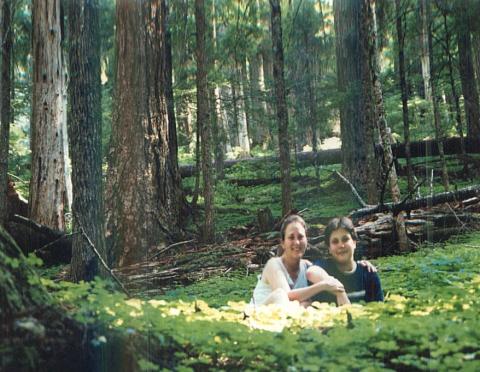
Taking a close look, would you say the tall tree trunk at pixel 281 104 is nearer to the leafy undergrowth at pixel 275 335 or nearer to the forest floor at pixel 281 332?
the forest floor at pixel 281 332

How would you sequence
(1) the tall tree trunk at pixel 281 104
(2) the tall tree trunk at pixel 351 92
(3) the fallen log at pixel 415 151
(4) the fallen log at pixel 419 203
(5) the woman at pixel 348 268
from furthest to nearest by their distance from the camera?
(3) the fallen log at pixel 415 151 < (2) the tall tree trunk at pixel 351 92 < (1) the tall tree trunk at pixel 281 104 < (4) the fallen log at pixel 419 203 < (5) the woman at pixel 348 268

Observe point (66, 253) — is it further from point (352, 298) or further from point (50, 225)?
point (352, 298)

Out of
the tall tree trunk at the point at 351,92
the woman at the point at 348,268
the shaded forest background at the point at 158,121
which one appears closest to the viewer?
A: the woman at the point at 348,268

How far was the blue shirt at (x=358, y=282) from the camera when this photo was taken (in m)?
4.44

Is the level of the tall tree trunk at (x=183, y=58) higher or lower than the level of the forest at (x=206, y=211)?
higher

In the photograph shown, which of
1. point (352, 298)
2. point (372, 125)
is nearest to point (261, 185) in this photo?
point (372, 125)

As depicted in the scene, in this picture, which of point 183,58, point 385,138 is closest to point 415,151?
point 385,138

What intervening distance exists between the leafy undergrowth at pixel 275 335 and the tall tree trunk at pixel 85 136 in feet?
6.63

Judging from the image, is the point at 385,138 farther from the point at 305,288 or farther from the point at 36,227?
the point at 36,227

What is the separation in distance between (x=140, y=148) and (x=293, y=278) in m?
5.03

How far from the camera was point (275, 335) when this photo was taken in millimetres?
3404

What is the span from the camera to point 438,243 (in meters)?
7.91

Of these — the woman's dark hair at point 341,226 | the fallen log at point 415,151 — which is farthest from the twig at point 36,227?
the fallen log at point 415,151

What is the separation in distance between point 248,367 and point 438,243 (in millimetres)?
5357
